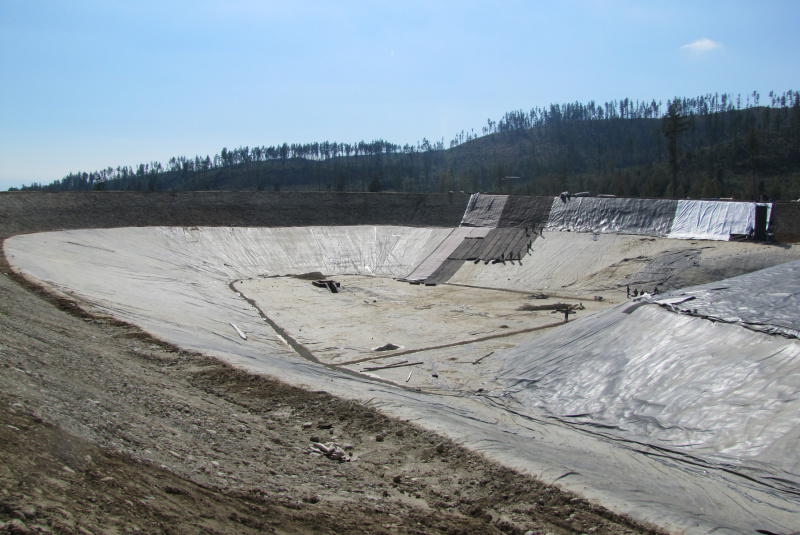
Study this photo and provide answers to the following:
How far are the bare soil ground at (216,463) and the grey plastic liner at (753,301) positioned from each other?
6850mm

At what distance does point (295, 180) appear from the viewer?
5620 inches

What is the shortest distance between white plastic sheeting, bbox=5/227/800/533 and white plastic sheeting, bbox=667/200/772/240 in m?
22.1

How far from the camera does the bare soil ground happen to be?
5.61m

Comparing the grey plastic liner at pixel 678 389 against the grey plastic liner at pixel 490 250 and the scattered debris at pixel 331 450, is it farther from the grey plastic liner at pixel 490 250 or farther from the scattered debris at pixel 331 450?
the grey plastic liner at pixel 490 250

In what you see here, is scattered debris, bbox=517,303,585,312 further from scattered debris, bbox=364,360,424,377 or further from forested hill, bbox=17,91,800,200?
forested hill, bbox=17,91,800,200

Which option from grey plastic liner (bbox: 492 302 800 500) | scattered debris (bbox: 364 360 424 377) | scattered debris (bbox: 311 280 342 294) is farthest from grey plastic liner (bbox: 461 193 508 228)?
grey plastic liner (bbox: 492 302 800 500)

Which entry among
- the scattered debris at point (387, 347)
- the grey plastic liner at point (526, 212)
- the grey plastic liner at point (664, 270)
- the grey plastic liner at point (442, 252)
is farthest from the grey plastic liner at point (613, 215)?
the scattered debris at point (387, 347)

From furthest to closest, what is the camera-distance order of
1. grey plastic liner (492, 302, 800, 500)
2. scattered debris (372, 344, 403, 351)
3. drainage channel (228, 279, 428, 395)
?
scattered debris (372, 344, 403, 351) → drainage channel (228, 279, 428, 395) → grey plastic liner (492, 302, 800, 500)

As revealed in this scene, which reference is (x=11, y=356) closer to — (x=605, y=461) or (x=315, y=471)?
(x=315, y=471)

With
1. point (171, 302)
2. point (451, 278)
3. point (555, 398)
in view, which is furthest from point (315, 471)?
point (451, 278)

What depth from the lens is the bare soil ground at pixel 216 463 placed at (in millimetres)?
5609

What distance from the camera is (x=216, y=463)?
25.9 feet

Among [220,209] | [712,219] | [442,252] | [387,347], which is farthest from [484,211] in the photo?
[387,347]

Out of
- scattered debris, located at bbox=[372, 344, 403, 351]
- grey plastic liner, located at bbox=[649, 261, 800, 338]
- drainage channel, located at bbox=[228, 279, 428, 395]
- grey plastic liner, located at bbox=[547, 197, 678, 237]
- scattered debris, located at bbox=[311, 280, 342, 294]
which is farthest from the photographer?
grey plastic liner, located at bbox=[547, 197, 678, 237]
